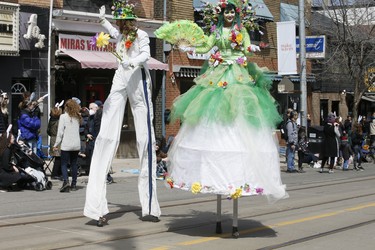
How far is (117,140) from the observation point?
8.79m

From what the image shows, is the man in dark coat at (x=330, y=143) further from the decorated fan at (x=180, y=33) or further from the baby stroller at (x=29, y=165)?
the decorated fan at (x=180, y=33)

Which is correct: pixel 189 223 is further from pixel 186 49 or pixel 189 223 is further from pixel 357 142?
pixel 357 142

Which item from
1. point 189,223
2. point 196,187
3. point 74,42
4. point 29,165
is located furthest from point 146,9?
point 196,187

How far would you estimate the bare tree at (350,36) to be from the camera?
28781 millimetres

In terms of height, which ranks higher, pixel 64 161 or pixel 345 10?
pixel 345 10

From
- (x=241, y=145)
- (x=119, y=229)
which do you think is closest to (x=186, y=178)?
(x=241, y=145)

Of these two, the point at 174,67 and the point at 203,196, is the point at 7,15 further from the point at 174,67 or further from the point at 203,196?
the point at 203,196

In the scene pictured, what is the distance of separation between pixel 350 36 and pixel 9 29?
15633mm

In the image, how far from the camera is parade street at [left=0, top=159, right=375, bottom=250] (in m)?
7.74

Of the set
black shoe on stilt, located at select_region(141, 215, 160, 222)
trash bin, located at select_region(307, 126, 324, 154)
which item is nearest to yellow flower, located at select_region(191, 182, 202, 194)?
black shoe on stilt, located at select_region(141, 215, 160, 222)

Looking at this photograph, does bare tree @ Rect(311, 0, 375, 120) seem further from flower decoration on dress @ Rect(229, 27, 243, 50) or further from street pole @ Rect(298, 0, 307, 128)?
flower decoration on dress @ Rect(229, 27, 243, 50)

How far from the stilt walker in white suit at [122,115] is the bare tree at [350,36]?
20.1 metres

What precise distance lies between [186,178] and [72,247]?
1.53 meters

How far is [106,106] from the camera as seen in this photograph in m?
8.84
